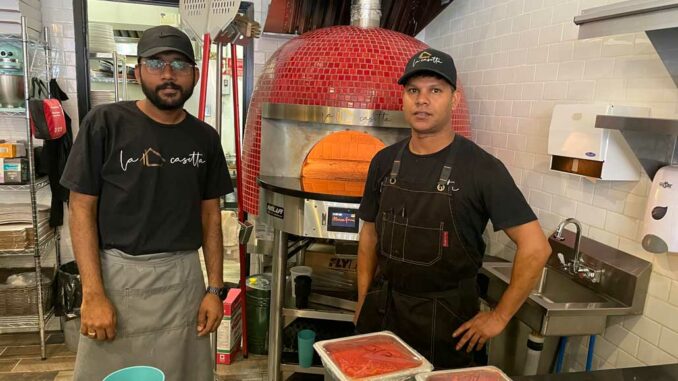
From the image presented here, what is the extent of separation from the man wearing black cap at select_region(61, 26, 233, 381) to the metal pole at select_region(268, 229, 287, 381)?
1.96 ft

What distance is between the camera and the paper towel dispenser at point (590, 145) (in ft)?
5.76

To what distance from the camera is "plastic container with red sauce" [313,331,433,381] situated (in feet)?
3.43

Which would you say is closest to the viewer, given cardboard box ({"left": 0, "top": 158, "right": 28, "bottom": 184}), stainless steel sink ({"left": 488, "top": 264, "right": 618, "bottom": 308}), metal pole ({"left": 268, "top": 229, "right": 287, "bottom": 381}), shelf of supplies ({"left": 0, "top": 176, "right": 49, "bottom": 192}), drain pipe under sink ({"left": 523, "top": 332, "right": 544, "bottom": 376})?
drain pipe under sink ({"left": 523, "top": 332, "right": 544, "bottom": 376})

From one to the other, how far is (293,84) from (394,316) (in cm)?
133

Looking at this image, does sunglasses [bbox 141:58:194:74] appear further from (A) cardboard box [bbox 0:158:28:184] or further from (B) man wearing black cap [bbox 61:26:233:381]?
(A) cardboard box [bbox 0:158:28:184]

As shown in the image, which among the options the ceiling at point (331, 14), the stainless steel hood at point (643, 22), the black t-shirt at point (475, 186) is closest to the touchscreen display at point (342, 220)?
the black t-shirt at point (475, 186)

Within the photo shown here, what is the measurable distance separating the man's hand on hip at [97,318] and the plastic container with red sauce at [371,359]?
2.79 ft

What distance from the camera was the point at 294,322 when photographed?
2877 mm

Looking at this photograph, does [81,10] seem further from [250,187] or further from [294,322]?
[294,322]

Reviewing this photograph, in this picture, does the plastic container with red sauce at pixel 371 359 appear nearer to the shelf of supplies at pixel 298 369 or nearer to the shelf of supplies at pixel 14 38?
the shelf of supplies at pixel 298 369

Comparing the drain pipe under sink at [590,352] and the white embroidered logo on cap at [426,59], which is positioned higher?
the white embroidered logo on cap at [426,59]

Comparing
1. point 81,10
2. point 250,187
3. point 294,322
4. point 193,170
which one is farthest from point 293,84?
point 81,10

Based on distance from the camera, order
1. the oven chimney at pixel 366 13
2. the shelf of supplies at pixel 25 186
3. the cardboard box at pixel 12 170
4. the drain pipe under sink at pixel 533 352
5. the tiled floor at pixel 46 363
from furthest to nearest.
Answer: the shelf of supplies at pixel 25 186 < the cardboard box at pixel 12 170 < the tiled floor at pixel 46 363 < the oven chimney at pixel 366 13 < the drain pipe under sink at pixel 533 352

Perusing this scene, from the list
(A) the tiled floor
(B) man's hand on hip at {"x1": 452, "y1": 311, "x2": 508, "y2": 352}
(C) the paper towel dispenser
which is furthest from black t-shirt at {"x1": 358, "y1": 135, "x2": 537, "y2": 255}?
(A) the tiled floor
